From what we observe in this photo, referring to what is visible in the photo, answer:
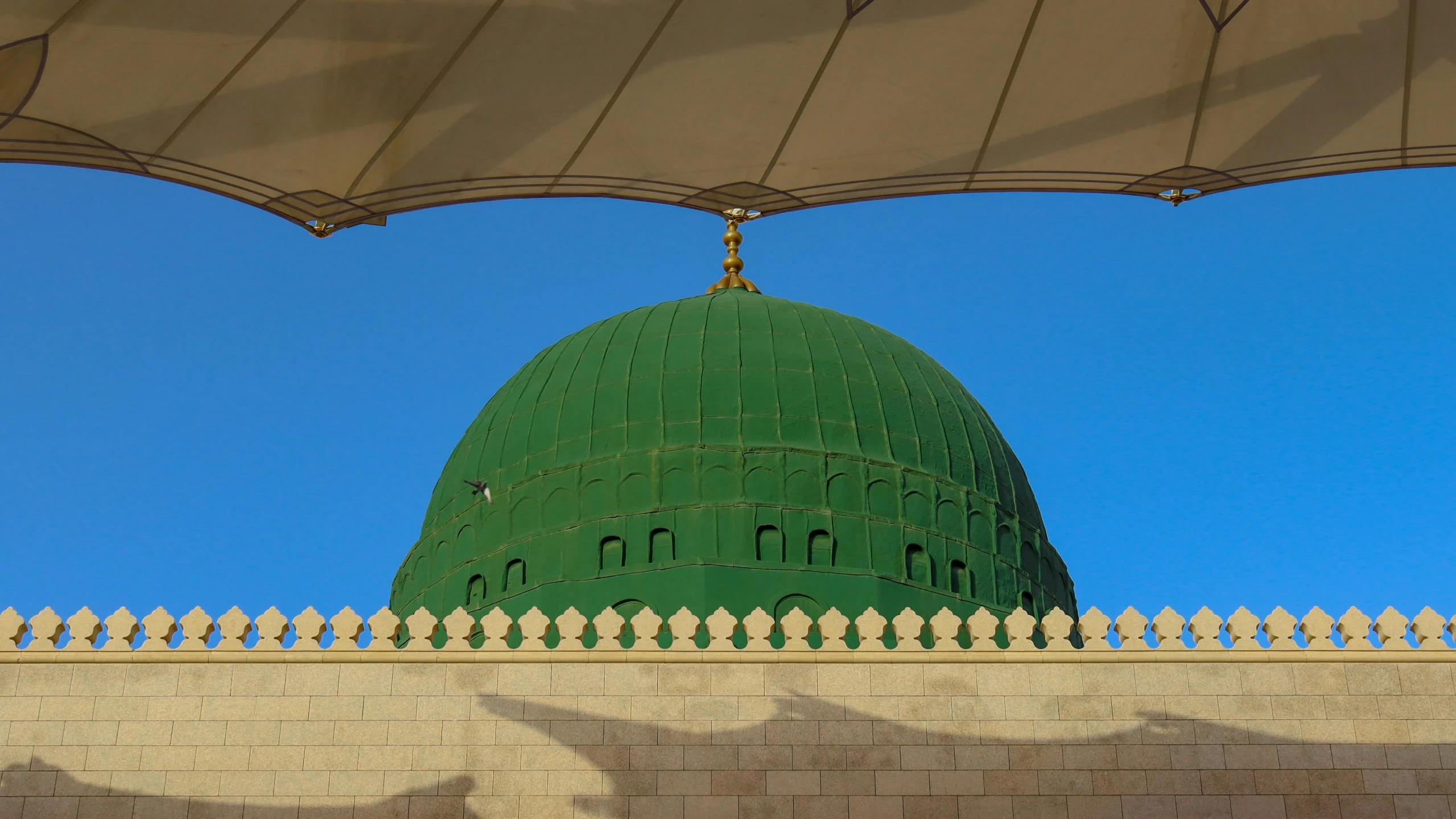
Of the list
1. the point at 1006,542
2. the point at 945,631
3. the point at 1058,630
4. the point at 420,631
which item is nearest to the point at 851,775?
the point at 945,631

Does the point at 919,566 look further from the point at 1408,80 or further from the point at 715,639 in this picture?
the point at 1408,80

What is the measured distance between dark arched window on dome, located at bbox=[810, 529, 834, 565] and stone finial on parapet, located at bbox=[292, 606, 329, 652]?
281 inches

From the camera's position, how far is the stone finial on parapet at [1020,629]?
14.6 m

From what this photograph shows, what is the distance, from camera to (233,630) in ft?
47.3

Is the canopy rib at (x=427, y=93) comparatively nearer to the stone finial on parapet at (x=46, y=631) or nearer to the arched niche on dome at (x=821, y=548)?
the stone finial on parapet at (x=46, y=631)

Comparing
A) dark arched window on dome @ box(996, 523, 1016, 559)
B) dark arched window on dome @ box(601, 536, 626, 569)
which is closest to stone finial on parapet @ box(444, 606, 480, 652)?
dark arched window on dome @ box(601, 536, 626, 569)

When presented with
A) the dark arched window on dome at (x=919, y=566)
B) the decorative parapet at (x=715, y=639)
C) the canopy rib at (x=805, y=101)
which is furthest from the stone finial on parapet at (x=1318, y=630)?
the canopy rib at (x=805, y=101)

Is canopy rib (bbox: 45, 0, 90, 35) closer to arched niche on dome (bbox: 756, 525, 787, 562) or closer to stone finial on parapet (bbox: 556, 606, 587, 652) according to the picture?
stone finial on parapet (bbox: 556, 606, 587, 652)

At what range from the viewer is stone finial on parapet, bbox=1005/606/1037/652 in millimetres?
14648

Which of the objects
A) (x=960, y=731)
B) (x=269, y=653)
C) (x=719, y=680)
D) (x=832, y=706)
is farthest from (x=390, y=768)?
(x=960, y=731)

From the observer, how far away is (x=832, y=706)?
14094 millimetres

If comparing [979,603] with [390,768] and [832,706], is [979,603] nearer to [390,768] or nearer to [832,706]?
[832,706]

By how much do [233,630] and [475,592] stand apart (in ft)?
22.3

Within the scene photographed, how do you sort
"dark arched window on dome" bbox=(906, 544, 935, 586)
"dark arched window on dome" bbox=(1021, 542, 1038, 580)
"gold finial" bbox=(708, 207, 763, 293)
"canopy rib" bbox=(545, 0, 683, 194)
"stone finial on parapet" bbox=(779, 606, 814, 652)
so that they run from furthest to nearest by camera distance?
"gold finial" bbox=(708, 207, 763, 293), "dark arched window on dome" bbox=(1021, 542, 1038, 580), "dark arched window on dome" bbox=(906, 544, 935, 586), "stone finial on parapet" bbox=(779, 606, 814, 652), "canopy rib" bbox=(545, 0, 683, 194)
